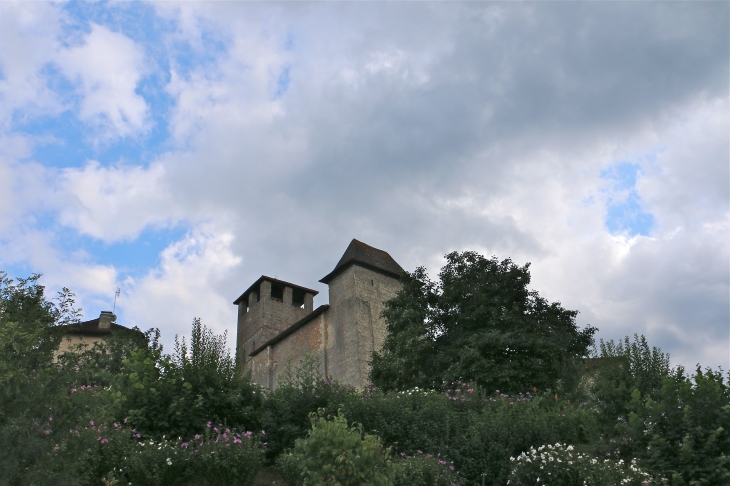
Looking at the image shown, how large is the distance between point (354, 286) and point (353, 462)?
23625mm

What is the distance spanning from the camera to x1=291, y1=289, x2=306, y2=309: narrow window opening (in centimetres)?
4191

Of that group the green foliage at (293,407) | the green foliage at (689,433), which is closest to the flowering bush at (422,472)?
the green foliage at (293,407)

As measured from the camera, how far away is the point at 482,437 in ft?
31.4

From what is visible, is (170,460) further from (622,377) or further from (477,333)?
(477,333)

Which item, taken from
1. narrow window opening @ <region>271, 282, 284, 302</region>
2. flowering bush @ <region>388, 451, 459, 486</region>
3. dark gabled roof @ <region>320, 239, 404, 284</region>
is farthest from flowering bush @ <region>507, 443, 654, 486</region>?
narrow window opening @ <region>271, 282, 284, 302</region>

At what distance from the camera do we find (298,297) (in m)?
42.5

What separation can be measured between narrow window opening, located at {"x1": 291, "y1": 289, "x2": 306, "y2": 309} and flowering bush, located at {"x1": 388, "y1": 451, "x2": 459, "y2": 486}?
1320 inches

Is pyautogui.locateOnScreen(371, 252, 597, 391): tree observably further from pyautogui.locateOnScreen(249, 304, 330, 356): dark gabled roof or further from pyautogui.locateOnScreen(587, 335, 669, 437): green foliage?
pyautogui.locateOnScreen(249, 304, 330, 356): dark gabled roof

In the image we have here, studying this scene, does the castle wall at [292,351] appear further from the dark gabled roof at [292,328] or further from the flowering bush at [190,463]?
the flowering bush at [190,463]

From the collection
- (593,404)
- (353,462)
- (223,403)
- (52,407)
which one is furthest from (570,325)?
(52,407)

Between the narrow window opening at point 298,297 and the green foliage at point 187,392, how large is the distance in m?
31.2

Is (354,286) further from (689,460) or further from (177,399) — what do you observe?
(689,460)

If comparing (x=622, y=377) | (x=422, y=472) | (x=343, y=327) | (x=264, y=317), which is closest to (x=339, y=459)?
(x=422, y=472)

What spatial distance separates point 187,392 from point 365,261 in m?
22.1
